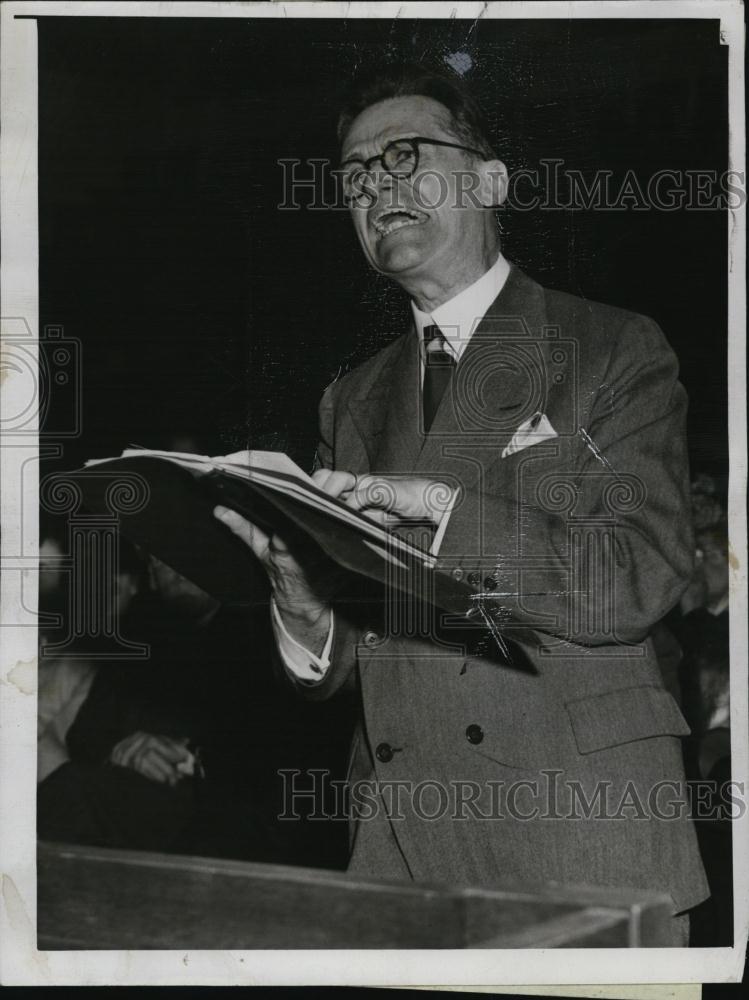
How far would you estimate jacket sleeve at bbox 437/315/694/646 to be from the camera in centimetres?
255

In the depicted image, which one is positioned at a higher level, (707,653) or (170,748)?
(707,653)

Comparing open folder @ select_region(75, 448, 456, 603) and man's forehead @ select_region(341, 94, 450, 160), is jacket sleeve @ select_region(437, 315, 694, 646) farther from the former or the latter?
man's forehead @ select_region(341, 94, 450, 160)

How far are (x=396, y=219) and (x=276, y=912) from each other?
1.70 metres

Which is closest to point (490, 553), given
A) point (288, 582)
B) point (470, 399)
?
point (470, 399)

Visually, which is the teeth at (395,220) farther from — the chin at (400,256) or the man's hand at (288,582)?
the man's hand at (288,582)

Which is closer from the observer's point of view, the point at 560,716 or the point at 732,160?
the point at 560,716

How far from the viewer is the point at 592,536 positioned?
2570 mm

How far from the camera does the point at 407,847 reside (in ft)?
8.36

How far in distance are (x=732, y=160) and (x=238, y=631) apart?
1.69 m

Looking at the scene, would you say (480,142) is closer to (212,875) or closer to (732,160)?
(732,160)

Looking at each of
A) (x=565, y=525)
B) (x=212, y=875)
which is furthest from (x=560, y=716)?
(x=212, y=875)

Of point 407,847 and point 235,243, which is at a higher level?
point 235,243

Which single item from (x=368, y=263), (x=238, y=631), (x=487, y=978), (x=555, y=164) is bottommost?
(x=487, y=978)

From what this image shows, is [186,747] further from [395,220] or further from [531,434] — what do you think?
[395,220]
